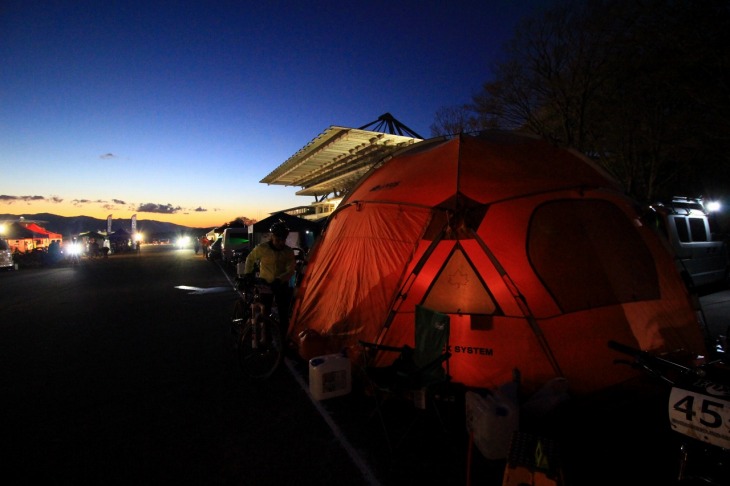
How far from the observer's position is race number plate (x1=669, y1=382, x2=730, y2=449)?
80.0 inches

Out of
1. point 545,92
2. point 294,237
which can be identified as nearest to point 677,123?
point 545,92

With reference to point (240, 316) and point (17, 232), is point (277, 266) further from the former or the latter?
point (17, 232)

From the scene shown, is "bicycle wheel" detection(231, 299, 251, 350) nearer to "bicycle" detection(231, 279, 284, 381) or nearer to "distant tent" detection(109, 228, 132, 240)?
"bicycle" detection(231, 279, 284, 381)

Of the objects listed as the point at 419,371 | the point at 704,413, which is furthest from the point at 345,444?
the point at 704,413

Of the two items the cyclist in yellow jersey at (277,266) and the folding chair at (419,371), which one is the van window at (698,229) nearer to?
the folding chair at (419,371)

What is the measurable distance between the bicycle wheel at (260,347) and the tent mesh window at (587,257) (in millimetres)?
3411

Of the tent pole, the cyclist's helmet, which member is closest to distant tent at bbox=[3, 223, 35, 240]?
the cyclist's helmet

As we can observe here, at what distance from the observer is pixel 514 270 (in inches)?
161

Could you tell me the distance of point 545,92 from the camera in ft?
50.8

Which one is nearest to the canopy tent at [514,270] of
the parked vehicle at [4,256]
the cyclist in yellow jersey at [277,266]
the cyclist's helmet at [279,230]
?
the cyclist in yellow jersey at [277,266]

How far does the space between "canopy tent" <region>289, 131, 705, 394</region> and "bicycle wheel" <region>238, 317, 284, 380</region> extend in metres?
0.76

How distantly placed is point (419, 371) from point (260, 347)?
2595 millimetres

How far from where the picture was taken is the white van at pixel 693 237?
818 centimetres

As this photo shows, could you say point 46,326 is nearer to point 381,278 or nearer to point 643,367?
point 381,278
